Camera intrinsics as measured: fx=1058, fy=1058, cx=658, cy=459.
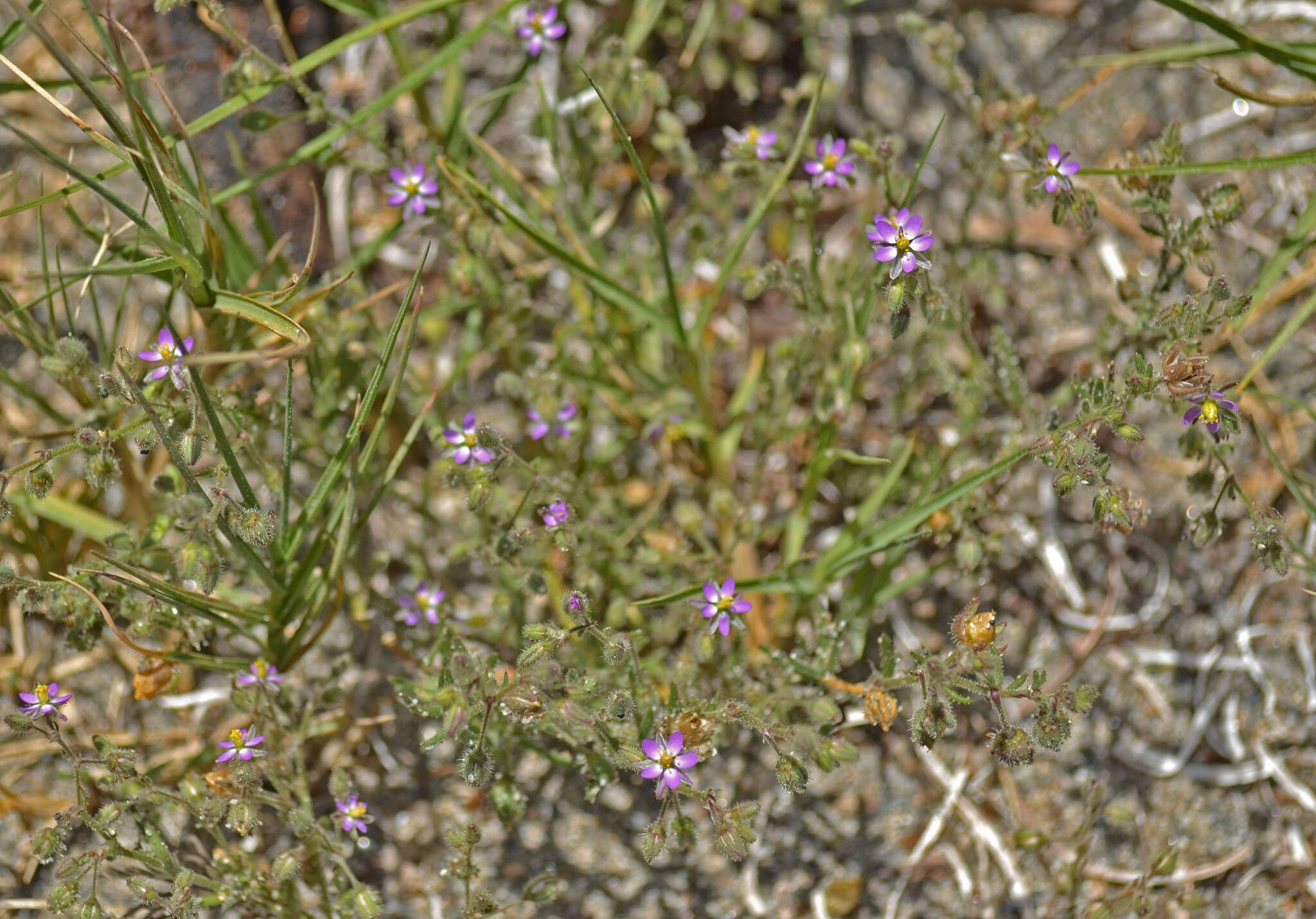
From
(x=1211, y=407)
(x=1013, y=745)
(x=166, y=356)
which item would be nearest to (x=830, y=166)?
(x=1211, y=407)

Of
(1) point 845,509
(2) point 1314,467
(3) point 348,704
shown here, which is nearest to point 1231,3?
(2) point 1314,467

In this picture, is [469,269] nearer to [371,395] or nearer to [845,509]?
[371,395]

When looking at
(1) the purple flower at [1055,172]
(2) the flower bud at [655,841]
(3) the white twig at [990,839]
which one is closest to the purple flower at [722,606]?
(2) the flower bud at [655,841]

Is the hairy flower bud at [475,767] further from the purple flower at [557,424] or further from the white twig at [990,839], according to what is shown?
the white twig at [990,839]

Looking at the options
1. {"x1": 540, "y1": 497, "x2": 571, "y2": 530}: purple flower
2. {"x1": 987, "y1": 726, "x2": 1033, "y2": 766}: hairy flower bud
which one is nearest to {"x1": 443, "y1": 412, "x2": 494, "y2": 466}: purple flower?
{"x1": 540, "y1": 497, "x2": 571, "y2": 530}: purple flower

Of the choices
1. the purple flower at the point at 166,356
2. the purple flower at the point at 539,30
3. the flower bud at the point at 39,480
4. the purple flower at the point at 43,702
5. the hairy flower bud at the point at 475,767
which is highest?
the purple flower at the point at 539,30

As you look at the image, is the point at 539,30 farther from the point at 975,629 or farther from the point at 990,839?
the point at 990,839

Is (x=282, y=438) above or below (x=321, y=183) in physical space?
→ below
